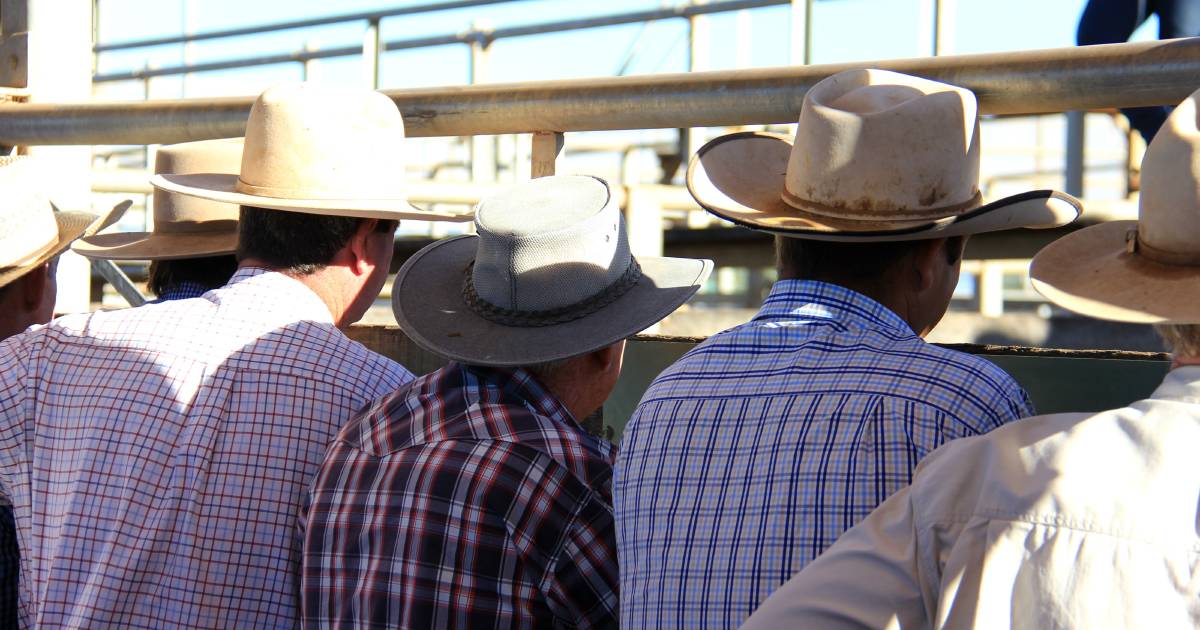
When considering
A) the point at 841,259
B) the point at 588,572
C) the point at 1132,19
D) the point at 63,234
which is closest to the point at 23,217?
the point at 63,234

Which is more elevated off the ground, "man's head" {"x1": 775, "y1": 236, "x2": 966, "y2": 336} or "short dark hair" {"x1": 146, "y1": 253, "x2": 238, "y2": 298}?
"man's head" {"x1": 775, "y1": 236, "x2": 966, "y2": 336}

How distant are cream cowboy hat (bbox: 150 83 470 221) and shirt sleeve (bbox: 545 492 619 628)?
740mm

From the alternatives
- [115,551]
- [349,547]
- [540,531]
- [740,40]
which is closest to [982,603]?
[540,531]

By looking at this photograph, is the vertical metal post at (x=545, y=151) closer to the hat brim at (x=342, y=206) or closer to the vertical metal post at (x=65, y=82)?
the hat brim at (x=342, y=206)

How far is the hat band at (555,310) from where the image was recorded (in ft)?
6.92

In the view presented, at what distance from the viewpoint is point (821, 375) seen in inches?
70.4

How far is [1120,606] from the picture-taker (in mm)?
1223

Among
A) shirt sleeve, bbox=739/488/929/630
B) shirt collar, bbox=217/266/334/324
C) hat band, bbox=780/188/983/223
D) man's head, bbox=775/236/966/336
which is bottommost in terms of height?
shirt sleeve, bbox=739/488/929/630

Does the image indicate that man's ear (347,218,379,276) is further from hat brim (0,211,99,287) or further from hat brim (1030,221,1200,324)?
hat brim (1030,221,1200,324)

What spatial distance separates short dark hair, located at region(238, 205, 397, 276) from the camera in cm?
247

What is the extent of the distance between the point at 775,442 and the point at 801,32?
3.39m

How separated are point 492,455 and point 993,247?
352 cm

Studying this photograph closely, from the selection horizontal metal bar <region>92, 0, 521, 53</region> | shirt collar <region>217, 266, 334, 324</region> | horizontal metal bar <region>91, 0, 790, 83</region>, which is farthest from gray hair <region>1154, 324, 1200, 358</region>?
horizontal metal bar <region>92, 0, 521, 53</region>

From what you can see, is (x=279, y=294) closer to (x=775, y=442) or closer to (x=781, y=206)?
(x=781, y=206)
